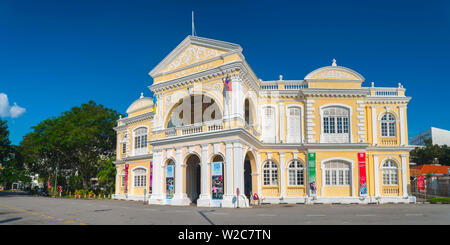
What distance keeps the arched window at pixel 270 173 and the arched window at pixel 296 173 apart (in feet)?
3.77

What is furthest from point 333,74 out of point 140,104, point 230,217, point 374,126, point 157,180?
point 140,104

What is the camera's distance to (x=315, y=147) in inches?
1058

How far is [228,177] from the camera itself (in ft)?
72.1

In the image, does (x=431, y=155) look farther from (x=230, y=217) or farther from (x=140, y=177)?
(x=230, y=217)

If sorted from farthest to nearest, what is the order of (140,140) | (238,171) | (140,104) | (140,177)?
(140,104), (140,140), (140,177), (238,171)

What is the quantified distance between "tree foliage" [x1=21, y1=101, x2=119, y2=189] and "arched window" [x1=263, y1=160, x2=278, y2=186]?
77.3ft

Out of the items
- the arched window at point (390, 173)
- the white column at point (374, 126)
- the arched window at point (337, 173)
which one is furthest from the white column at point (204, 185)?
the arched window at point (390, 173)

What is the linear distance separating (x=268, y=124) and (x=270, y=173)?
401 cm

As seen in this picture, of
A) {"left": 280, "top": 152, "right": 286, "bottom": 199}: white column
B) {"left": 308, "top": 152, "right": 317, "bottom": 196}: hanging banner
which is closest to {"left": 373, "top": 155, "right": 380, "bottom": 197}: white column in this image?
{"left": 308, "top": 152, "right": 317, "bottom": 196}: hanging banner

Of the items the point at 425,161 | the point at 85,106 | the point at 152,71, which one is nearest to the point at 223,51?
the point at 152,71

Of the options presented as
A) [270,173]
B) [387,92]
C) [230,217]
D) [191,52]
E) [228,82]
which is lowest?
[230,217]

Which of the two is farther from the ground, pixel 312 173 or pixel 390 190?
pixel 312 173

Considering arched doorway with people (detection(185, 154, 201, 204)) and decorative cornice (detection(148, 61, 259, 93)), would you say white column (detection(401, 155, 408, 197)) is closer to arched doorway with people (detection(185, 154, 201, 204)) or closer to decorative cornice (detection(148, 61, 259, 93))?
decorative cornice (detection(148, 61, 259, 93))

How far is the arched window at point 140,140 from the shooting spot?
34500mm
